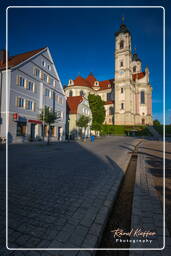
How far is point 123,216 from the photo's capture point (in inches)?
104

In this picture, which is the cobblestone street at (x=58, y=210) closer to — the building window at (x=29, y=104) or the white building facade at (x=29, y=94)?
the white building facade at (x=29, y=94)

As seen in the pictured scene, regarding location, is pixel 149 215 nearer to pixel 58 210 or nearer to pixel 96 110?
pixel 58 210

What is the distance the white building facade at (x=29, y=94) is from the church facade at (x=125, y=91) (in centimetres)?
3154

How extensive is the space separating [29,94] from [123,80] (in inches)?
1739

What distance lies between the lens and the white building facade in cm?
1677

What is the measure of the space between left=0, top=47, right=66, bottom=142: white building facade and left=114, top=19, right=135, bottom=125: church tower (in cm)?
3352

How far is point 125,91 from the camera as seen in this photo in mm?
53938

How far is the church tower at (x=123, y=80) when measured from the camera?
5297cm

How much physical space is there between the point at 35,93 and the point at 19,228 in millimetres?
20672

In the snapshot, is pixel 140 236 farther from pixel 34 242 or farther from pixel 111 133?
pixel 111 133

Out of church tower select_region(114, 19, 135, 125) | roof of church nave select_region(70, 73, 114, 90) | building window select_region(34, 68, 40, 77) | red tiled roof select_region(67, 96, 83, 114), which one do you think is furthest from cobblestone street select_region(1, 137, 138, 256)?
roof of church nave select_region(70, 73, 114, 90)

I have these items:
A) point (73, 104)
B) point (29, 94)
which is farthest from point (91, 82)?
point (29, 94)

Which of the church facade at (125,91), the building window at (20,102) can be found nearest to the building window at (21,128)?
the building window at (20,102)

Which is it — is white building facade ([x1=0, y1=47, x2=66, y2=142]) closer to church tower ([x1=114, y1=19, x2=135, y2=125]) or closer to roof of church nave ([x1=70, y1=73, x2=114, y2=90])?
church tower ([x1=114, y1=19, x2=135, y2=125])
